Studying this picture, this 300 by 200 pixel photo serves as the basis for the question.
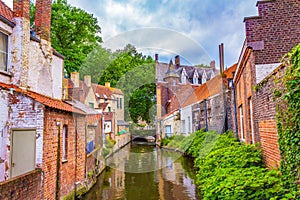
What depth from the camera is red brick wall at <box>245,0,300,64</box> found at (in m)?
6.59

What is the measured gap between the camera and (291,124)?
3621 millimetres

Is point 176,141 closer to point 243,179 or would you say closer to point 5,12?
point 5,12

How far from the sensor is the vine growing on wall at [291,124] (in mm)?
3326

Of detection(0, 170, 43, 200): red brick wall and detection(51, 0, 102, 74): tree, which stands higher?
detection(51, 0, 102, 74): tree

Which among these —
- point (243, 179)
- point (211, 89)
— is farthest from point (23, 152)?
point (211, 89)

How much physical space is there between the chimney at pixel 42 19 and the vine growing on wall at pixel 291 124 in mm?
8509

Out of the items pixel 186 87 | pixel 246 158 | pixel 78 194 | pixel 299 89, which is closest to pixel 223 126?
pixel 246 158

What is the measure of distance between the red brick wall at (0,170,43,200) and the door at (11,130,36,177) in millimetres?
900

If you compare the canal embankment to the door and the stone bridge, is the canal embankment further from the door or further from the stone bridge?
the stone bridge

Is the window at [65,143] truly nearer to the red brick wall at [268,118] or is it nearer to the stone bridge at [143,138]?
the red brick wall at [268,118]

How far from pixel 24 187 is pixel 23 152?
202 cm

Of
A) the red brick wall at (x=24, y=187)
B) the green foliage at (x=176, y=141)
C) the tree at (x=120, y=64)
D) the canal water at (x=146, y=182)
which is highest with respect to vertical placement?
the tree at (x=120, y=64)

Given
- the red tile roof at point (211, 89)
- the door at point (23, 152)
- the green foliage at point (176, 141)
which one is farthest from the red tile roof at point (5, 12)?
the green foliage at point (176, 141)

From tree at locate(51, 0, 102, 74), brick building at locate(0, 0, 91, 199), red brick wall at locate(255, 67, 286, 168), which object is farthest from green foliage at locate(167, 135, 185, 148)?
red brick wall at locate(255, 67, 286, 168)
